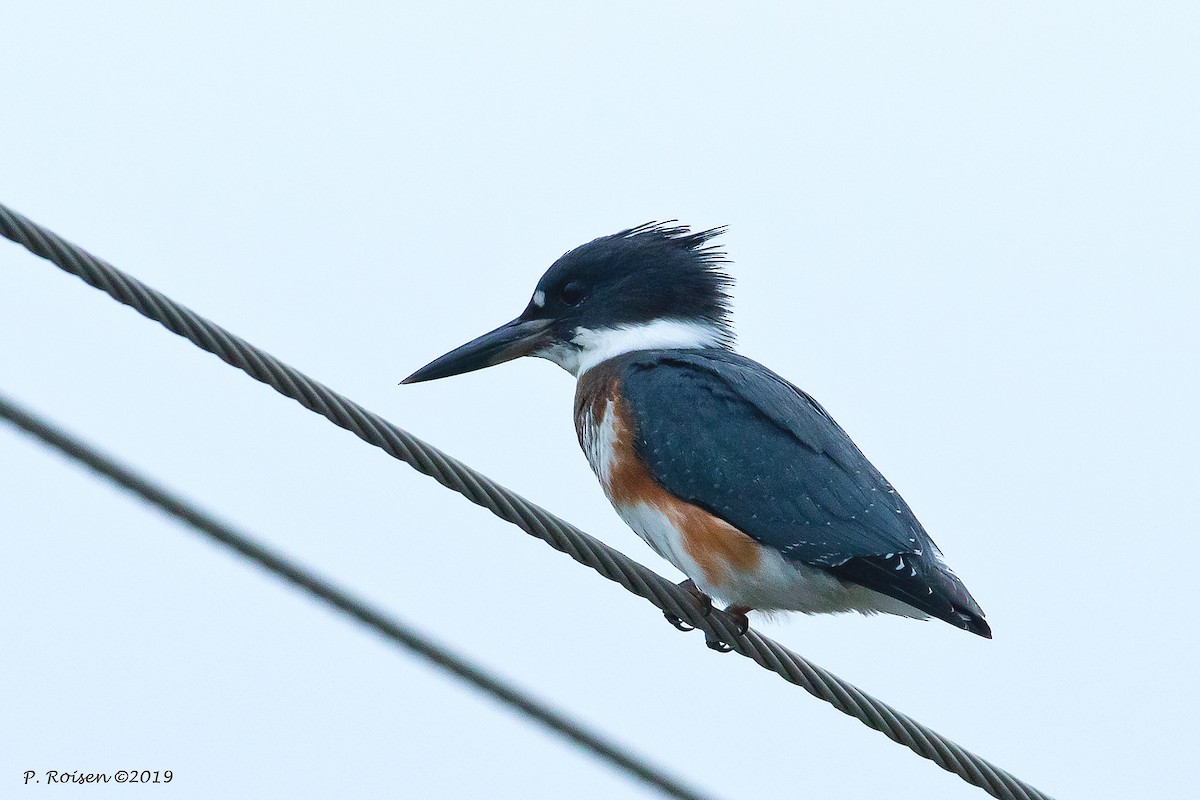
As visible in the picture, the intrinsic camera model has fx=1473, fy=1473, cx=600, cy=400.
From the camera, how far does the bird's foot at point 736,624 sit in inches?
117

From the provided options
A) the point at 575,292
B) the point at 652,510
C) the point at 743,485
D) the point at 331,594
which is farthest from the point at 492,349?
the point at 331,594

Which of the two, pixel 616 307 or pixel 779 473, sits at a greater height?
pixel 616 307

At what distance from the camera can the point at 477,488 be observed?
214cm

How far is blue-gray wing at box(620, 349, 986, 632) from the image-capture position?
284 centimetres

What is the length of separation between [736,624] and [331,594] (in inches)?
52.0

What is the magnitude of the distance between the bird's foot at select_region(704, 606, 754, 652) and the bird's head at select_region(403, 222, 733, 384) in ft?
2.94

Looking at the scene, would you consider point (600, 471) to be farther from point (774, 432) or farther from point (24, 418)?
point (24, 418)

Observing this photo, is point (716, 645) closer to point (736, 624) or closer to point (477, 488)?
point (736, 624)

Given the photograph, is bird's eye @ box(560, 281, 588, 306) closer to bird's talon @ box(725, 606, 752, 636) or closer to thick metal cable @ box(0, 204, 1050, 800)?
bird's talon @ box(725, 606, 752, 636)

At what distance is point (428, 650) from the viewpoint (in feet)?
6.19

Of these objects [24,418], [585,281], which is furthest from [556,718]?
[585,281]

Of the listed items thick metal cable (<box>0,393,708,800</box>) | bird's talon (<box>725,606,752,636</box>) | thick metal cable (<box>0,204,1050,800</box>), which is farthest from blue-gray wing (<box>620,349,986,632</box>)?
thick metal cable (<box>0,393,708,800</box>)

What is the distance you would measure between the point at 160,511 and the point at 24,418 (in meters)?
0.20

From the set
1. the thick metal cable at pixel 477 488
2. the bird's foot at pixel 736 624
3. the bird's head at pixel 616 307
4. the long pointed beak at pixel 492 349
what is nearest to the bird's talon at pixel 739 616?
the bird's foot at pixel 736 624
